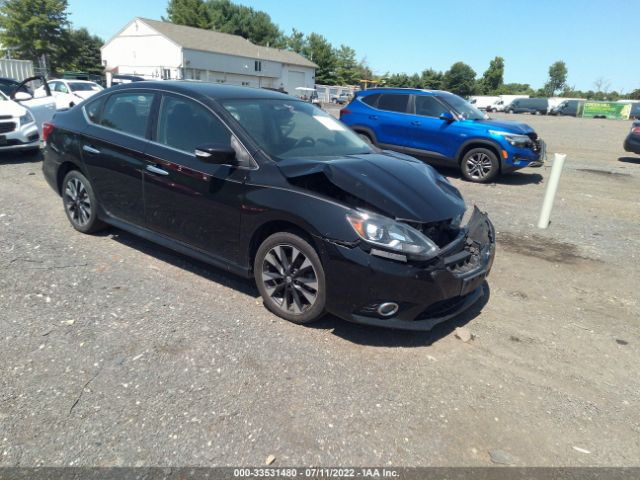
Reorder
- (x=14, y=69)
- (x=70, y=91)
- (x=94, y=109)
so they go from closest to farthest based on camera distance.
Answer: (x=94, y=109), (x=70, y=91), (x=14, y=69)

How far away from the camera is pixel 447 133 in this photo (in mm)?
9789

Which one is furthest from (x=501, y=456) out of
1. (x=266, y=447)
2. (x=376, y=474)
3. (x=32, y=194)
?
(x=32, y=194)

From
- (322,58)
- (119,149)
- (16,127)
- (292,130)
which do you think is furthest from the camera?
(322,58)

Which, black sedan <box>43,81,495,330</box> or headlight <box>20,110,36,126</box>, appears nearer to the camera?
black sedan <box>43,81,495,330</box>

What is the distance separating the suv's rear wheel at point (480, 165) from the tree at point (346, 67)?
77.7m

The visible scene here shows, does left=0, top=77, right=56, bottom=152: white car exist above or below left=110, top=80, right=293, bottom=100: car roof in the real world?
below

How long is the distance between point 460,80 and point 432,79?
737 cm

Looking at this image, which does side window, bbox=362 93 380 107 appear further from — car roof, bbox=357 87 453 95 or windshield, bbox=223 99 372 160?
windshield, bbox=223 99 372 160

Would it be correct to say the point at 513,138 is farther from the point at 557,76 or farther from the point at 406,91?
the point at 557,76

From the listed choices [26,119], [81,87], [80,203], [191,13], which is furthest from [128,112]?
[191,13]

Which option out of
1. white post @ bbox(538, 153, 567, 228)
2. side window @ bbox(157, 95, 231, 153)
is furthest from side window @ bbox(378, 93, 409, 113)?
side window @ bbox(157, 95, 231, 153)

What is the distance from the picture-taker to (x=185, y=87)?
4293mm

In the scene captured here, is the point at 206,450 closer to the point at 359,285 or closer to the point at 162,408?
the point at 162,408

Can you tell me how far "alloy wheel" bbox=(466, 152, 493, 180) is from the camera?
9.55 meters
